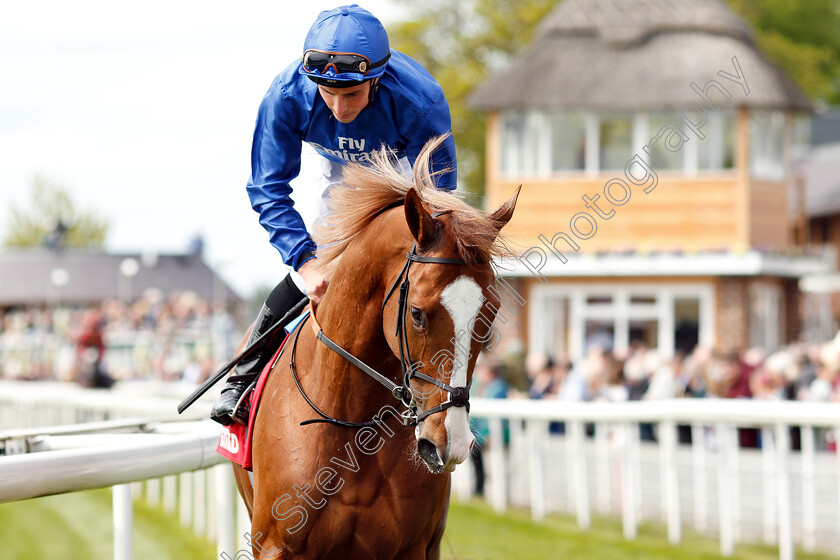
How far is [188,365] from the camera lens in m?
14.4

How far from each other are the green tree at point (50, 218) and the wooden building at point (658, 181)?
125ft

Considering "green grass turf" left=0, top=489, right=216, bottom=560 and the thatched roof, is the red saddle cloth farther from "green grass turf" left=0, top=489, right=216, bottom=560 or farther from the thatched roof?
the thatched roof

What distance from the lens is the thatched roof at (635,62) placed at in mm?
17984

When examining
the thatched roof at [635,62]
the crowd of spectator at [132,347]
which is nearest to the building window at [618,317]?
the thatched roof at [635,62]

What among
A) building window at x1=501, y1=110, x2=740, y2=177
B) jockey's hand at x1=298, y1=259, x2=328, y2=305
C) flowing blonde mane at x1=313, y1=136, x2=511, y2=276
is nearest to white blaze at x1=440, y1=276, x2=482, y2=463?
flowing blonde mane at x1=313, y1=136, x2=511, y2=276

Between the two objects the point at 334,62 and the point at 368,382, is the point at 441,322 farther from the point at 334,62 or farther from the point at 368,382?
the point at 334,62

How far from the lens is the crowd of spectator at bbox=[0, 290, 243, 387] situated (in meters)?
13.0

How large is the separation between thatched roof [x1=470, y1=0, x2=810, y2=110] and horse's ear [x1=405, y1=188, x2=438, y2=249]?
16208 millimetres

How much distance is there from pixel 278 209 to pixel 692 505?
17.2ft

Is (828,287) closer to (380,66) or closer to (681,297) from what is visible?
(681,297)

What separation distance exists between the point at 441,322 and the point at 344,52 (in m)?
0.97

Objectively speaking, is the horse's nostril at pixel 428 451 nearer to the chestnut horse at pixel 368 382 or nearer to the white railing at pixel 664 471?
the chestnut horse at pixel 368 382

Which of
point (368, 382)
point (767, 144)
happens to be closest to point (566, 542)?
point (368, 382)

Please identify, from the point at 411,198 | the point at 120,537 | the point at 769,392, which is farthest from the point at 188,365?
the point at 411,198
